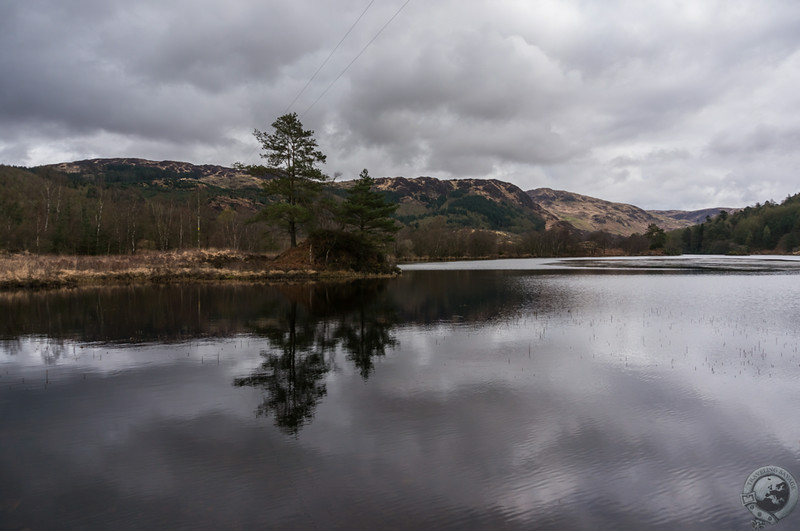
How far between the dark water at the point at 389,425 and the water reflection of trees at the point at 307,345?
0.34 feet

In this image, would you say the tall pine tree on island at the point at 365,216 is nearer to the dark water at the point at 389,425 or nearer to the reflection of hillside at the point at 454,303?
the reflection of hillside at the point at 454,303

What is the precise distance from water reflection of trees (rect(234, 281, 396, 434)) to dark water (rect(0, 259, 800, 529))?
10 centimetres

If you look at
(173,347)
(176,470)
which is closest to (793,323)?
(176,470)

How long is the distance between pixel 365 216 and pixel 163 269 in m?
23.8

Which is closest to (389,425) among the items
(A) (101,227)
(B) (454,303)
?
(B) (454,303)

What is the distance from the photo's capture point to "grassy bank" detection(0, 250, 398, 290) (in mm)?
35938

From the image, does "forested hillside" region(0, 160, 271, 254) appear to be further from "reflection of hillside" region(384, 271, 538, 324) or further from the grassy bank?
"reflection of hillside" region(384, 271, 538, 324)

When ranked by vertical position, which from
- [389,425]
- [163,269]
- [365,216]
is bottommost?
[389,425]

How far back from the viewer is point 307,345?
1573cm

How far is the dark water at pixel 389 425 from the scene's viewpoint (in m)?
5.82

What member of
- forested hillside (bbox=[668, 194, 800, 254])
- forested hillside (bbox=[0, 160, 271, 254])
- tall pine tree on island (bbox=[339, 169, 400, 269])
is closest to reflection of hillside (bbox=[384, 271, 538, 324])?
tall pine tree on island (bbox=[339, 169, 400, 269])

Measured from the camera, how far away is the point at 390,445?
7.61 meters

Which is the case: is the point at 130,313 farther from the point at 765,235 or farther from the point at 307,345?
the point at 765,235

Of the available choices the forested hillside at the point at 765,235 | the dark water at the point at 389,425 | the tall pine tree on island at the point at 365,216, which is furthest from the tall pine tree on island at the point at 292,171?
the forested hillside at the point at 765,235
